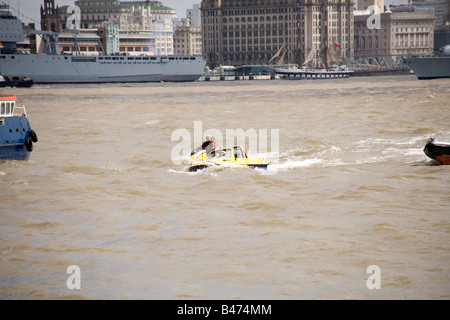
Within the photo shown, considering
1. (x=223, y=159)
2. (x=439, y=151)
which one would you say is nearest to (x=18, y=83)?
(x=223, y=159)

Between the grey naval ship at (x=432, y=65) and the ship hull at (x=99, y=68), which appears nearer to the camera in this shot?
the grey naval ship at (x=432, y=65)

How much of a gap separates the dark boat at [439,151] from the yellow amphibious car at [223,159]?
7.19 meters

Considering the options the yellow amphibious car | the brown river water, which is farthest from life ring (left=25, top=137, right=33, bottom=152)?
the yellow amphibious car

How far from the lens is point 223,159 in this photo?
2700 cm

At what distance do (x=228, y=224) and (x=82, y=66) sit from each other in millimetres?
144487

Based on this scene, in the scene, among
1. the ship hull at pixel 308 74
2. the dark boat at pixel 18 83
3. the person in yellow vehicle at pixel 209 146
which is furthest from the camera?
the ship hull at pixel 308 74

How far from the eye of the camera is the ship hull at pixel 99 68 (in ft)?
502

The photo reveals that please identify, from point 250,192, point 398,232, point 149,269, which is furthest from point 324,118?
point 149,269

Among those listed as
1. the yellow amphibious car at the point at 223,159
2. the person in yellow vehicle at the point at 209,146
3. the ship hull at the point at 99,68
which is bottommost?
the yellow amphibious car at the point at 223,159

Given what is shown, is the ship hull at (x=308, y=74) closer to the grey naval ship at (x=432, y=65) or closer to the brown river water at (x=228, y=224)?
the grey naval ship at (x=432, y=65)

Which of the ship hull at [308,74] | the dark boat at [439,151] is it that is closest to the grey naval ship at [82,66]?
the ship hull at [308,74]

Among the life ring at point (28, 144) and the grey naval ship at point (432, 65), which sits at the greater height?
the grey naval ship at point (432, 65)
